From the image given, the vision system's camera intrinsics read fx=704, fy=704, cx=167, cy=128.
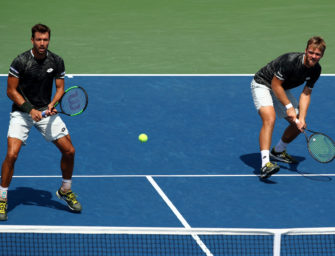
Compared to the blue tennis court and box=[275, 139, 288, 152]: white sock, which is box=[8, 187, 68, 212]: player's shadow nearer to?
the blue tennis court

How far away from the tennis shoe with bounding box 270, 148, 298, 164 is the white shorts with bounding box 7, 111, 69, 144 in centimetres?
344

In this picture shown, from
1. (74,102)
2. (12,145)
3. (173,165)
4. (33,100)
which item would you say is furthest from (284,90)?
(12,145)

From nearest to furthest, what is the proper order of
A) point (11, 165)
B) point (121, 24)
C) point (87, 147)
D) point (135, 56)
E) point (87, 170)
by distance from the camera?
point (11, 165), point (87, 170), point (87, 147), point (135, 56), point (121, 24)

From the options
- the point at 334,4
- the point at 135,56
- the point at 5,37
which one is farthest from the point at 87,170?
the point at 334,4

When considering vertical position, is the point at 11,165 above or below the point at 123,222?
above

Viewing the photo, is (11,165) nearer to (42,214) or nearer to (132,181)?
(42,214)

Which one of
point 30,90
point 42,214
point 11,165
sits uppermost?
point 30,90

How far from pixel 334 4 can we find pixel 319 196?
40.5ft

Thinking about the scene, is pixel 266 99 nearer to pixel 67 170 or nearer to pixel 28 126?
pixel 67 170

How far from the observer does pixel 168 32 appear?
17094mm

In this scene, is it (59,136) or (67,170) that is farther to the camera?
(67,170)

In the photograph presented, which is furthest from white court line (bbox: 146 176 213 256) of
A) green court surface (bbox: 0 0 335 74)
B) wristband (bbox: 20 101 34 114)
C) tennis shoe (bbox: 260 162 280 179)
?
green court surface (bbox: 0 0 335 74)

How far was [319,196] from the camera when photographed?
8898 millimetres

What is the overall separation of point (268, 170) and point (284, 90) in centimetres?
124
